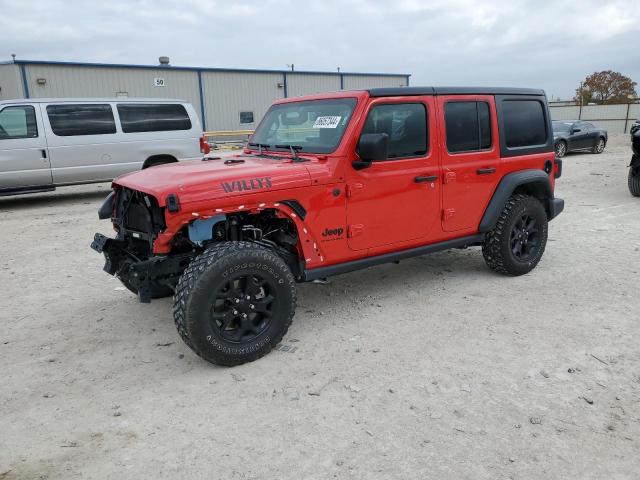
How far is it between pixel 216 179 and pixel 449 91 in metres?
2.41

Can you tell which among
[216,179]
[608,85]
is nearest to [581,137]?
[216,179]

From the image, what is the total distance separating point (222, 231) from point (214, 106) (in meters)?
21.0

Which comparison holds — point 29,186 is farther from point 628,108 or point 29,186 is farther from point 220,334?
point 628,108

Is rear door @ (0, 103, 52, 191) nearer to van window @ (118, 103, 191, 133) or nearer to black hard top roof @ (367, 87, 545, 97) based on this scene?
van window @ (118, 103, 191, 133)

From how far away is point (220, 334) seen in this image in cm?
350

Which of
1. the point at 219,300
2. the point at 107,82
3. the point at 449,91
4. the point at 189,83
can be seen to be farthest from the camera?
the point at 189,83

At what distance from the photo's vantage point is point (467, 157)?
4738 millimetres

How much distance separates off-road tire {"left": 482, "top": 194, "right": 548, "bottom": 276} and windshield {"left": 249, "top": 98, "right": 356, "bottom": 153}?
2.06m

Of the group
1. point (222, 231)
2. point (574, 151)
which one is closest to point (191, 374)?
point (222, 231)

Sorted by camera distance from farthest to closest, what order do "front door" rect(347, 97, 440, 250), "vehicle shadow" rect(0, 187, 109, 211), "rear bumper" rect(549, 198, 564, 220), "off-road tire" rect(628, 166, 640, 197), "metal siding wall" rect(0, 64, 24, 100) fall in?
"metal siding wall" rect(0, 64, 24, 100), "vehicle shadow" rect(0, 187, 109, 211), "off-road tire" rect(628, 166, 640, 197), "rear bumper" rect(549, 198, 564, 220), "front door" rect(347, 97, 440, 250)

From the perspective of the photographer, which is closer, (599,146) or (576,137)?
(576,137)

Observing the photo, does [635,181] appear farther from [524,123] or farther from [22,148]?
[22,148]

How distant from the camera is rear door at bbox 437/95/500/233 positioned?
4609 millimetres

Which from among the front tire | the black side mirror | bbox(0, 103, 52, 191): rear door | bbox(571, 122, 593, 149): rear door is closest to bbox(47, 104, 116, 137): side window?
bbox(0, 103, 52, 191): rear door
